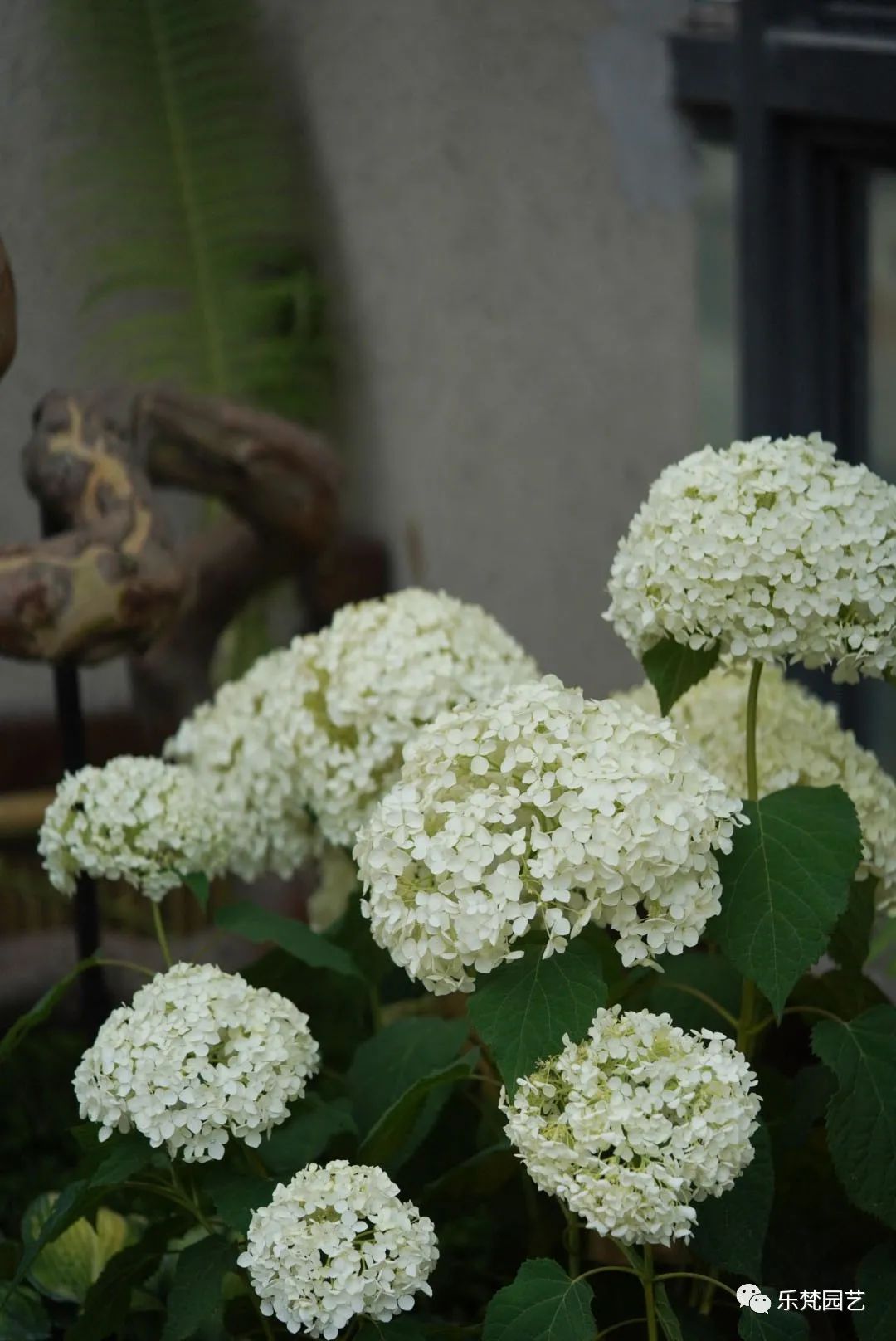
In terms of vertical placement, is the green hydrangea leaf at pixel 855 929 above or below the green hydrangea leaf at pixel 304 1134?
above

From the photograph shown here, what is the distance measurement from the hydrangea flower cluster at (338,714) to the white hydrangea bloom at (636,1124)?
1.55 feet

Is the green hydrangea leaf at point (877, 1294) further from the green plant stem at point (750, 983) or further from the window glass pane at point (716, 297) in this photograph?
the window glass pane at point (716, 297)

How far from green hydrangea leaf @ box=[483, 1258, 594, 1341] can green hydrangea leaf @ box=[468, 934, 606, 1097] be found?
5.3 inches

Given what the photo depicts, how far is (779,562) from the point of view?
3.85ft

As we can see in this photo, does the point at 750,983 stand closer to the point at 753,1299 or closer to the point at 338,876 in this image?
the point at 753,1299

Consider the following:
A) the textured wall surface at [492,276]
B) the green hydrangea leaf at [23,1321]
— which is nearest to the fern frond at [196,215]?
the textured wall surface at [492,276]

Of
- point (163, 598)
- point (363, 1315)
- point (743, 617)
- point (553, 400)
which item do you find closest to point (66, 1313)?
point (363, 1315)

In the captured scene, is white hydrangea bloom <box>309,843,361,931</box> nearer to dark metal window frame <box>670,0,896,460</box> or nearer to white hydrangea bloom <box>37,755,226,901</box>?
white hydrangea bloom <box>37,755,226,901</box>

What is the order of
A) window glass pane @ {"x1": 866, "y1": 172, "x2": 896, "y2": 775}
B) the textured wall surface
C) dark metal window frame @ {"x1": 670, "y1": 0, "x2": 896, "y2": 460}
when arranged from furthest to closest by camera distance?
1. the textured wall surface
2. window glass pane @ {"x1": 866, "y1": 172, "x2": 896, "y2": 775}
3. dark metal window frame @ {"x1": 670, "y1": 0, "x2": 896, "y2": 460}

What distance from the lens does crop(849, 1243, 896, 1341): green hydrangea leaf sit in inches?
46.1

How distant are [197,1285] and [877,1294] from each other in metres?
0.50

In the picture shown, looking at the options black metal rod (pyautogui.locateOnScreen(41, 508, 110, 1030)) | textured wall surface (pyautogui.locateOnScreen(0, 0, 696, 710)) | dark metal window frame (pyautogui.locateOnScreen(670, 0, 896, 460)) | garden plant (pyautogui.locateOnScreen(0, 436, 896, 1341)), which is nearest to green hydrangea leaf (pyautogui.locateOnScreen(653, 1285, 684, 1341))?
Result: garden plant (pyautogui.locateOnScreen(0, 436, 896, 1341))

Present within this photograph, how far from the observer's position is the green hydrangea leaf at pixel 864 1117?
1.15 meters

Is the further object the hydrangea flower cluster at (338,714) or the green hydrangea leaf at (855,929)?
the hydrangea flower cluster at (338,714)
